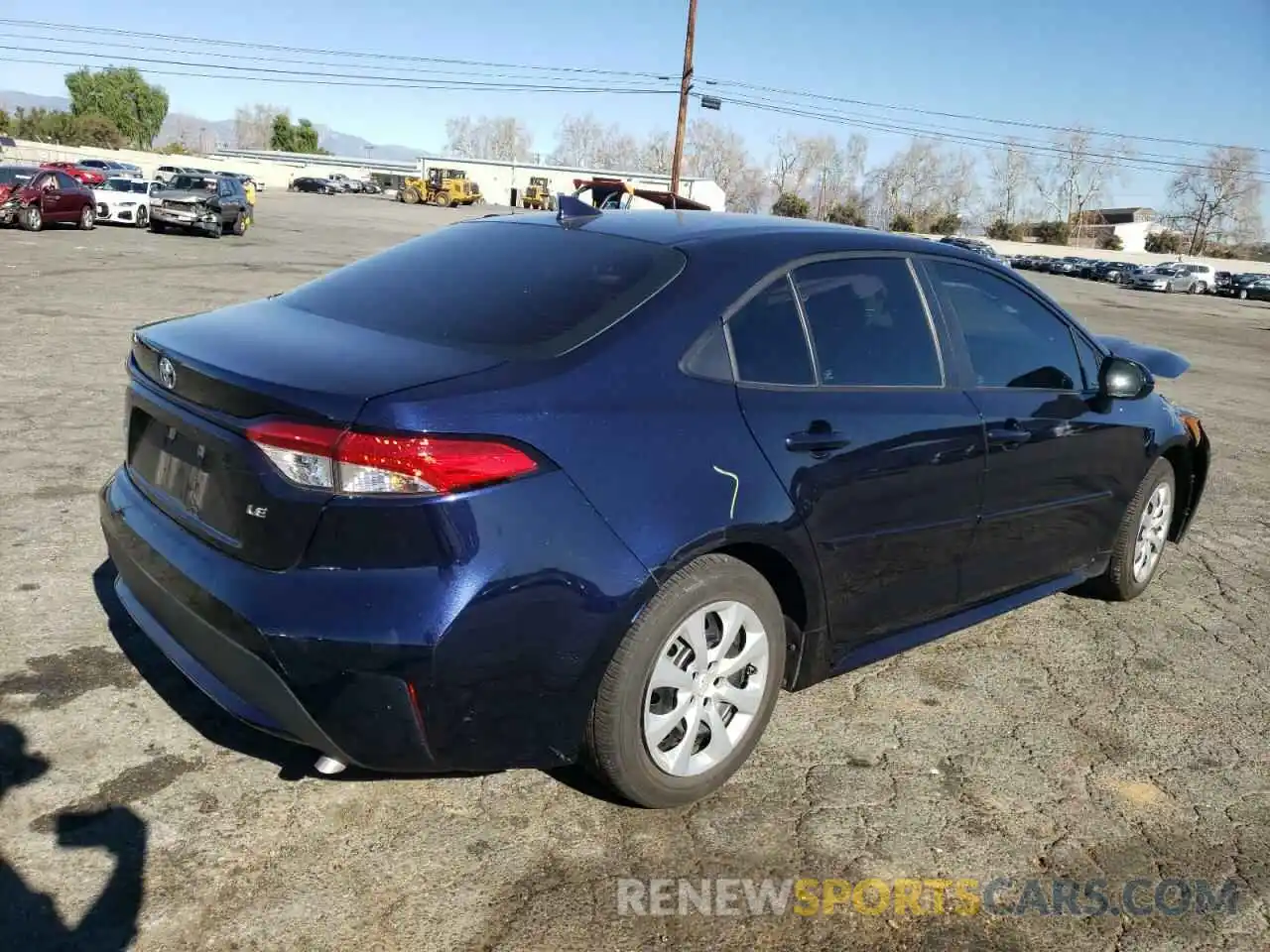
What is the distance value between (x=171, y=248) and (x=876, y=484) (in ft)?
74.6

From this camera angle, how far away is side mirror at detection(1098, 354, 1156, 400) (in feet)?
13.8

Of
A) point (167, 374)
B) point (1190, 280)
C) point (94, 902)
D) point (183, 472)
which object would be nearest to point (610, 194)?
point (167, 374)

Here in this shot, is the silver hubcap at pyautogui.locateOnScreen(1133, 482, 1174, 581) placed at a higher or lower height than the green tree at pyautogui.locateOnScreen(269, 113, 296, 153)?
lower

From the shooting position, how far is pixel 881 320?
3.42 m

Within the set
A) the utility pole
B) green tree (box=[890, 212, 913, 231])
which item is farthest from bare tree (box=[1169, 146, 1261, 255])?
the utility pole

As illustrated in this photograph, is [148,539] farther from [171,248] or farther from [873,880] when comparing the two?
[171,248]

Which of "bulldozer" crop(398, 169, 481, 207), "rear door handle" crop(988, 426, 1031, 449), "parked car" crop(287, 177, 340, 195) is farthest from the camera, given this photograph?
"parked car" crop(287, 177, 340, 195)

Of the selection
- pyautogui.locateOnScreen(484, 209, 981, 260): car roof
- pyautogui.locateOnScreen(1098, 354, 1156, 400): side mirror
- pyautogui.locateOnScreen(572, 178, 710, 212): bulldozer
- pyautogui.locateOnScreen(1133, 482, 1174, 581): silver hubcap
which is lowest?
pyautogui.locateOnScreen(1133, 482, 1174, 581): silver hubcap

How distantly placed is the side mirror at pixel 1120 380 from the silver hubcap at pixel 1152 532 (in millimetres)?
683

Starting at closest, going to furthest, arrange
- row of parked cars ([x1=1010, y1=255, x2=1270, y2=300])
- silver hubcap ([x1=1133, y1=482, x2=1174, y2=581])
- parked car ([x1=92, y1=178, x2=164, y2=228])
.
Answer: silver hubcap ([x1=1133, y1=482, x2=1174, y2=581]) < parked car ([x1=92, y1=178, x2=164, y2=228]) < row of parked cars ([x1=1010, y1=255, x2=1270, y2=300])

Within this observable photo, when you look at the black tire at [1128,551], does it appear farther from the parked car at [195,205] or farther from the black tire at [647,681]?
the parked car at [195,205]

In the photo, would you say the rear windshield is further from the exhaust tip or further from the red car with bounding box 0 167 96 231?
the red car with bounding box 0 167 96 231

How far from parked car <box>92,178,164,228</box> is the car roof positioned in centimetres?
2826

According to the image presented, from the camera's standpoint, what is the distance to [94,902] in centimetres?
234
